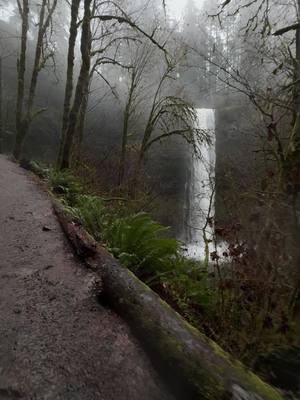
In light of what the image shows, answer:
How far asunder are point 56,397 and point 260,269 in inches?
118

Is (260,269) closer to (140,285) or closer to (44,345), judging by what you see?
(140,285)

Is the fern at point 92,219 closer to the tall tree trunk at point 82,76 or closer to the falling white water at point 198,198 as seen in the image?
the tall tree trunk at point 82,76

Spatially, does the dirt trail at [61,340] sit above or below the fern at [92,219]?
above

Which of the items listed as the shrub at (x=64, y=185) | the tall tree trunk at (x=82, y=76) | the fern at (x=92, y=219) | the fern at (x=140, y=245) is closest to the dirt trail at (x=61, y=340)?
the fern at (x=140, y=245)

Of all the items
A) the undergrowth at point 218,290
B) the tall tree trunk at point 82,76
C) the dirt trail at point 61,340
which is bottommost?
the undergrowth at point 218,290

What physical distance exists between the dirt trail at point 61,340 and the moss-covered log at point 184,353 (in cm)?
9

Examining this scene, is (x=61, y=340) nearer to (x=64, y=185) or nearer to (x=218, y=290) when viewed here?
(x=218, y=290)

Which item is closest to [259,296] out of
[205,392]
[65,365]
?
[205,392]

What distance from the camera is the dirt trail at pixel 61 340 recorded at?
5.75ft

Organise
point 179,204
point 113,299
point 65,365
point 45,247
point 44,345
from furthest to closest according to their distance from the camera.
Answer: point 179,204, point 45,247, point 113,299, point 44,345, point 65,365

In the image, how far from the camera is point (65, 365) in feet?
6.21

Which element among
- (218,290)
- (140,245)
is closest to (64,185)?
(140,245)

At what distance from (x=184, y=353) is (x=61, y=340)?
0.73 metres

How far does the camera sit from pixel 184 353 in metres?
1.98
